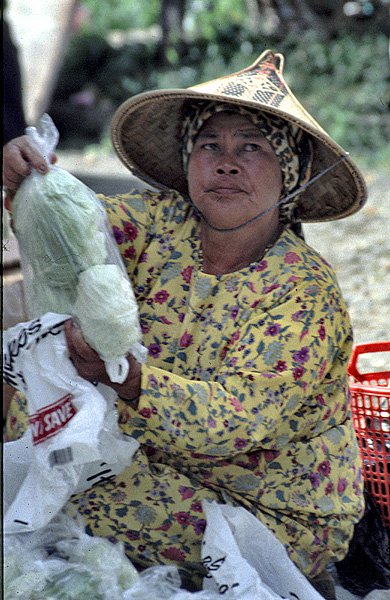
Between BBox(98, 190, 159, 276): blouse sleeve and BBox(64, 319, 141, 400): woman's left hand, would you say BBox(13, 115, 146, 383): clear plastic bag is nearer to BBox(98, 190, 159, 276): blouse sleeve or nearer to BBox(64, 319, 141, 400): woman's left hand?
BBox(64, 319, 141, 400): woman's left hand

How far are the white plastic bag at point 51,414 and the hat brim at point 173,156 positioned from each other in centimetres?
74

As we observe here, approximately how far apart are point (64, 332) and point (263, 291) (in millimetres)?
526

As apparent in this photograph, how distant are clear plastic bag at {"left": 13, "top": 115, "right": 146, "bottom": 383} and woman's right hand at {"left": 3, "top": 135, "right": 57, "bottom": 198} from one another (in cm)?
2

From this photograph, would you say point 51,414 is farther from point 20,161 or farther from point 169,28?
point 169,28

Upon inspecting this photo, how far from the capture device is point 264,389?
216cm

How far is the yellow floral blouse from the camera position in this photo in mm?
2121

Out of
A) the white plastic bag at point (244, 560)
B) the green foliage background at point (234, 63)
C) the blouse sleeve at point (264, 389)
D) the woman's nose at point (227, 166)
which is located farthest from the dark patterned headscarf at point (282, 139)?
the green foliage background at point (234, 63)

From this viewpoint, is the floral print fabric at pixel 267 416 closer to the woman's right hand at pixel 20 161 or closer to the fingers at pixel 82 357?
the fingers at pixel 82 357

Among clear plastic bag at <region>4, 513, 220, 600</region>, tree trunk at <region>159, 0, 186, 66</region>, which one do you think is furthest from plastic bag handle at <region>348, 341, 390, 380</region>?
tree trunk at <region>159, 0, 186, 66</region>

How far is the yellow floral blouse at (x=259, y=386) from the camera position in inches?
83.5

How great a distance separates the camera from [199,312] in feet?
7.83

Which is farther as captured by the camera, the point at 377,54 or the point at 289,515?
the point at 377,54

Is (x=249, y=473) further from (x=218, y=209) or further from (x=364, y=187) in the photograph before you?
(x=364, y=187)

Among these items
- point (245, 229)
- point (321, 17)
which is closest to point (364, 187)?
point (245, 229)
